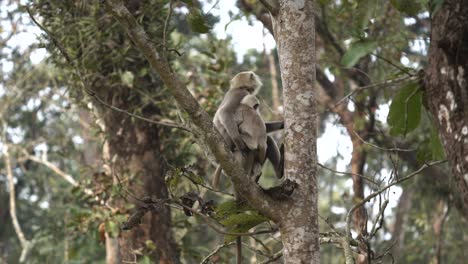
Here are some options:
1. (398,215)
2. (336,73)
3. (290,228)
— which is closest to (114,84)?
(336,73)

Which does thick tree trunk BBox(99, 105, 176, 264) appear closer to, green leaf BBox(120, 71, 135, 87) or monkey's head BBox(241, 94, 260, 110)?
green leaf BBox(120, 71, 135, 87)

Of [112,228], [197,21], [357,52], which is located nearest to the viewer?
[357,52]

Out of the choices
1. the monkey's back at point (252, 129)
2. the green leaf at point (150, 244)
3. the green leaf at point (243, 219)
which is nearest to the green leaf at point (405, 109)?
the green leaf at point (243, 219)

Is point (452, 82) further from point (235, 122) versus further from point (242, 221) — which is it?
point (235, 122)

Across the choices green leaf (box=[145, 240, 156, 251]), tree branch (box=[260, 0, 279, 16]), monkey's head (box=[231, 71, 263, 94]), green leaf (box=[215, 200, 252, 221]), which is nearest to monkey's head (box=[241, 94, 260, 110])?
monkey's head (box=[231, 71, 263, 94])

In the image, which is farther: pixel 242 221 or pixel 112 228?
pixel 112 228

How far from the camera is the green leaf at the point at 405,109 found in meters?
3.51

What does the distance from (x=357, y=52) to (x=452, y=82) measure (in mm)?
787

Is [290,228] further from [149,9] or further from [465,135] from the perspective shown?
[149,9]

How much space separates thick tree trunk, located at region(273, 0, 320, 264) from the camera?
3279 millimetres

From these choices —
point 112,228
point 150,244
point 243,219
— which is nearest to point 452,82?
point 243,219

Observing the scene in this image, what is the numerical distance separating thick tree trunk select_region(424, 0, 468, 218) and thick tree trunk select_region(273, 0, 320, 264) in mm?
659

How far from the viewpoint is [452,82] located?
285cm

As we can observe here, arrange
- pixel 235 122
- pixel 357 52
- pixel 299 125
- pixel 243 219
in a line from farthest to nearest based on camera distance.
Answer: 1. pixel 235 122
2. pixel 243 219
3. pixel 357 52
4. pixel 299 125
